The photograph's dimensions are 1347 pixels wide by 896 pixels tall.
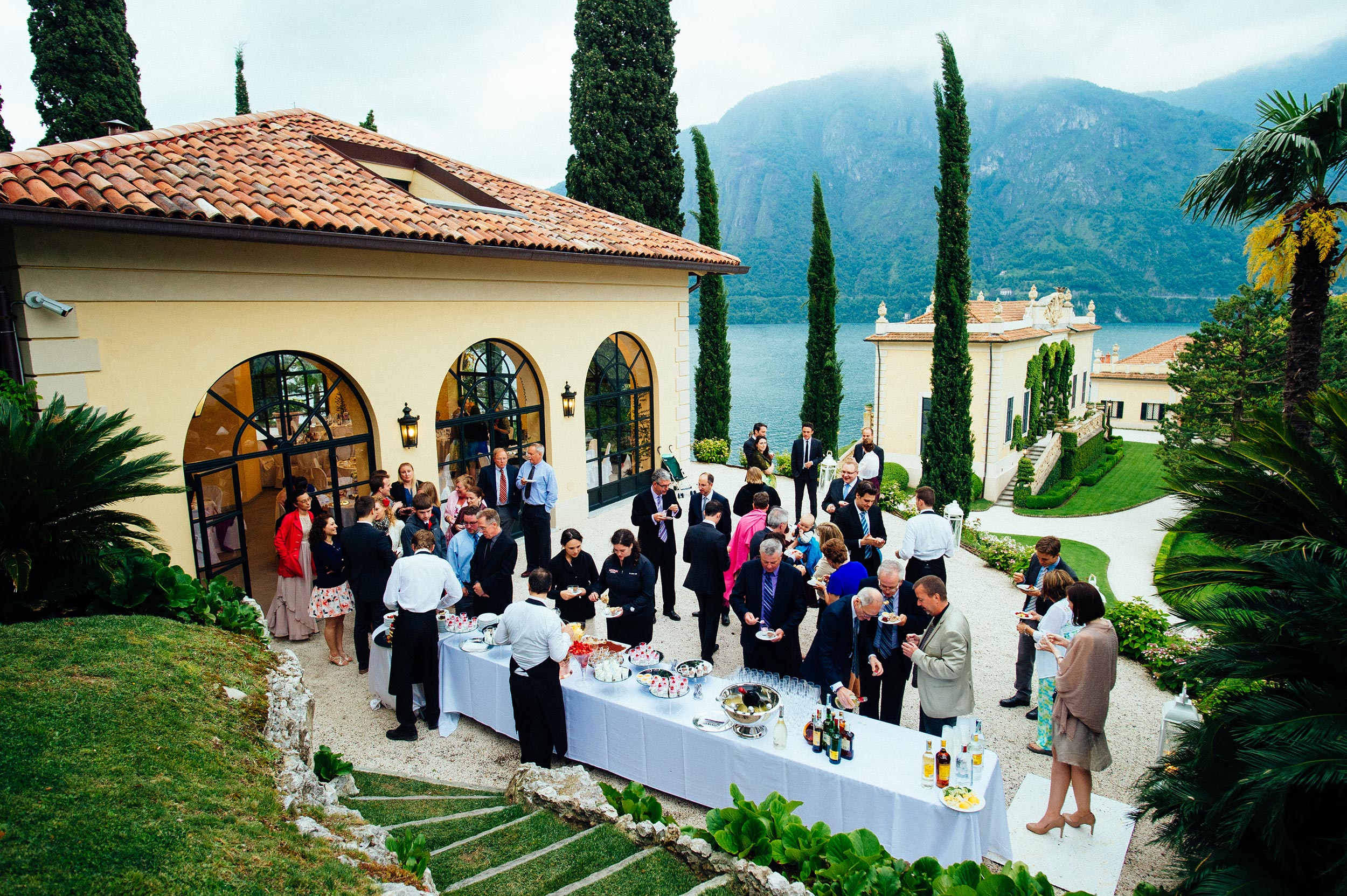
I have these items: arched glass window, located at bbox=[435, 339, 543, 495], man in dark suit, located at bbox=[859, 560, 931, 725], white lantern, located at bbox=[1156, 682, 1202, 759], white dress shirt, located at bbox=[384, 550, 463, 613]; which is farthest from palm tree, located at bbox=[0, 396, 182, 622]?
white lantern, located at bbox=[1156, 682, 1202, 759]

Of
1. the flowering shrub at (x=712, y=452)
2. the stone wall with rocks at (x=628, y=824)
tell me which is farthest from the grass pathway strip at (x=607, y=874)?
the flowering shrub at (x=712, y=452)

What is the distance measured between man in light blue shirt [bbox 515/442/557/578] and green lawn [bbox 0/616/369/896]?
5.07 metres

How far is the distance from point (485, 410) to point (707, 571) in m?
6.23

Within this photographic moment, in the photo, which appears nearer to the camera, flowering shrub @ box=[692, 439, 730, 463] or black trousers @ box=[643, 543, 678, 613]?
black trousers @ box=[643, 543, 678, 613]

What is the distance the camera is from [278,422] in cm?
941

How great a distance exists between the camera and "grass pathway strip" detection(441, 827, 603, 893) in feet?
13.6

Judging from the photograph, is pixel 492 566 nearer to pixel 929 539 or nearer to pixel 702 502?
pixel 702 502

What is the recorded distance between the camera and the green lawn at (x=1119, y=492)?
34812 mm

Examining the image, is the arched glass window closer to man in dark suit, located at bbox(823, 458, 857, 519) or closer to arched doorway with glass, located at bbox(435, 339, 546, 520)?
arched doorway with glass, located at bbox(435, 339, 546, 520)

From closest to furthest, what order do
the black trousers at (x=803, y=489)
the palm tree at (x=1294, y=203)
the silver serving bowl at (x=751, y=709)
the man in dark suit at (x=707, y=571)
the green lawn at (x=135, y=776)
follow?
the green lawn at (x=135, y=776) < the silver serving bowl at (x=751, y=709) < the palm tree at (x=1294, y=203) < the man in dark suit at (x=707, y=571) < the black trousers at (x=803, y=489)

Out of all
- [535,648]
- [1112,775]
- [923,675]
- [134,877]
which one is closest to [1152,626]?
[1112,775]

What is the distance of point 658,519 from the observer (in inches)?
353

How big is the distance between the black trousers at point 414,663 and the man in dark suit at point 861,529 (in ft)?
16.4

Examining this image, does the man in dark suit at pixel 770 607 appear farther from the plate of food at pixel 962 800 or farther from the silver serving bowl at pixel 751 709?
the plate of food at pixel 962 800
